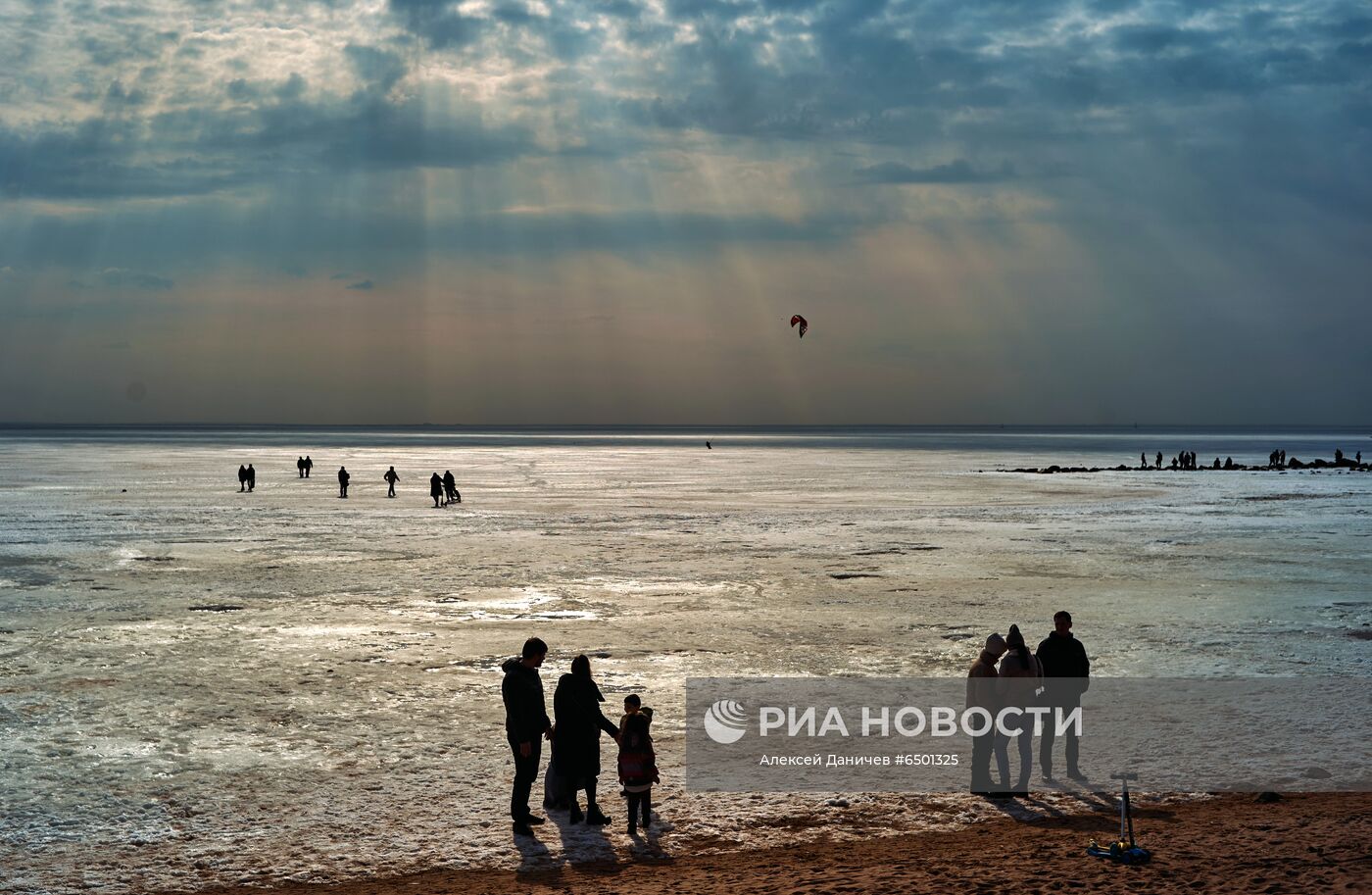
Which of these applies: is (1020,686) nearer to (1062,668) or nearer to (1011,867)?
(1062,668)

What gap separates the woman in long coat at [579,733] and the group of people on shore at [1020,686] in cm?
308

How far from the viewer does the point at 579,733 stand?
9195 millimetres

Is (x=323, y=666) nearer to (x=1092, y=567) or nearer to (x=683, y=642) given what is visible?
(x=683, y=642)

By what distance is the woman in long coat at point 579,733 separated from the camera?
909 centimetres

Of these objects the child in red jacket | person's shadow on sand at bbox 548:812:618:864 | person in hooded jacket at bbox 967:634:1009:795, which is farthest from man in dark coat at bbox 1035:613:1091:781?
person's shadow on sand at bbox 548:812:618:864

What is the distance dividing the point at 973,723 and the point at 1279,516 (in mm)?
31983

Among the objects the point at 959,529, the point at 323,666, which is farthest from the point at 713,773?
the point at 959,529

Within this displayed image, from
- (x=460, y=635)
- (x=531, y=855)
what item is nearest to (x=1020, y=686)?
(x=531, y=855)

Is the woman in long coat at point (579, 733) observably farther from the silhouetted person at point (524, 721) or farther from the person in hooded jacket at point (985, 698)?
the person in hooded jacket at point (985, 698)

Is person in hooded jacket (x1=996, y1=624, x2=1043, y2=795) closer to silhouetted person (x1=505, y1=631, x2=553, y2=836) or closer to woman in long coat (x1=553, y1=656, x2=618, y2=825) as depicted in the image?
woman in long coat (x1=553, y1=656, x2=618, y2=825)

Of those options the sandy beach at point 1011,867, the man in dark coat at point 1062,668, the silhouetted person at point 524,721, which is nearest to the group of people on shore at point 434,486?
the silhouetted person at point 524,721

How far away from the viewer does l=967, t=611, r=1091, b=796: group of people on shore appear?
370 inches

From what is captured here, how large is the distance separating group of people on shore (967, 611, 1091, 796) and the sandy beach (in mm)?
844

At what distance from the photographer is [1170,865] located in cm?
775
